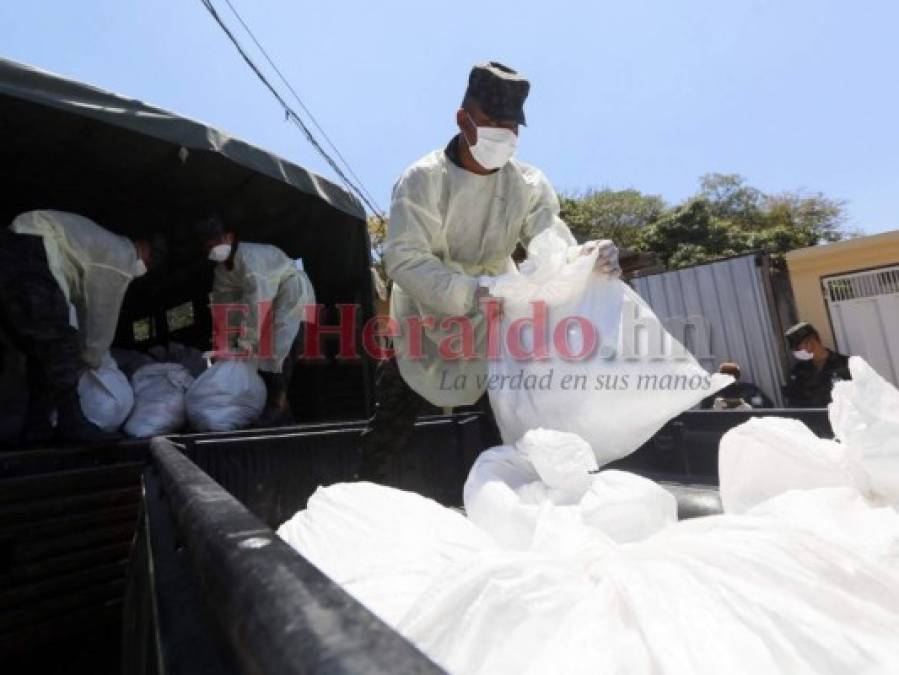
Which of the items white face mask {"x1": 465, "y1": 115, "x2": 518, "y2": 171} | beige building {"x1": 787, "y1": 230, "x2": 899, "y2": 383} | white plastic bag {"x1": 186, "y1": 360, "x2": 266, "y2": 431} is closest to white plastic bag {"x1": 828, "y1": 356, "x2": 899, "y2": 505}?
white face mask {"x1": 465, "y1": 115, "x2": 518, "y2": 171}

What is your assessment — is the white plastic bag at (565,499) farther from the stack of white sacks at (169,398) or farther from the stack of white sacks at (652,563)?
the stack of white sacks at (169,398)

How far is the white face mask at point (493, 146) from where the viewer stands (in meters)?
1.51

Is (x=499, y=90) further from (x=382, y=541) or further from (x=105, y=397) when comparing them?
(x=105, y=397)

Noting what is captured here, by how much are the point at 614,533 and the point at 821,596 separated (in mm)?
328

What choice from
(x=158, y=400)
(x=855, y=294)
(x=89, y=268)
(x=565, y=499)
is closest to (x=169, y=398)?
A: (x=158, y=400)

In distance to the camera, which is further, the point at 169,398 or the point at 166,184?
the point at 166,184

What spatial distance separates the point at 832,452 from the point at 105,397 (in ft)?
8.11

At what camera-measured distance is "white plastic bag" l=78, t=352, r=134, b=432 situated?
2152 mm

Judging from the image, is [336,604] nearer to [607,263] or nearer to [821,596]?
[821,596]

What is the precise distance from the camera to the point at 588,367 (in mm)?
1095

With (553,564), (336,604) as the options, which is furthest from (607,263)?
(336,604)

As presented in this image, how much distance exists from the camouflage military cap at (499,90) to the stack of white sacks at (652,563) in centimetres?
102

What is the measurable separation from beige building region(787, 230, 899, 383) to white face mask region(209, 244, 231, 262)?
221 inches

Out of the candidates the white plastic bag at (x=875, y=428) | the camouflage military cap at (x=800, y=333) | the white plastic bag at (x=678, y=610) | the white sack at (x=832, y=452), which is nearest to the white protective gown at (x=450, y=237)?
the white sack at (x=832, y=452)
